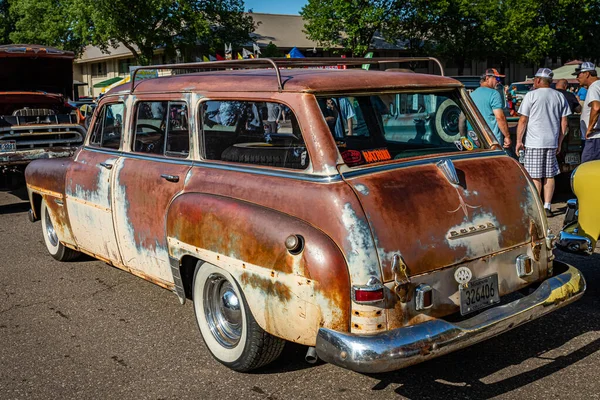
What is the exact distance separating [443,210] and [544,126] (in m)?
5.00

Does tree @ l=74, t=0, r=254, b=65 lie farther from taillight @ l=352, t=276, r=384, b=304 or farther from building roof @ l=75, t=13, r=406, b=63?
taillight @ l=352, t=276, r=384, b=304

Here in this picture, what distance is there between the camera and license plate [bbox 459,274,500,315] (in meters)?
3.67

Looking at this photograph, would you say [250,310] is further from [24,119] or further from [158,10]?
[158,10]

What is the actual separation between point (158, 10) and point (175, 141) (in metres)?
33.0

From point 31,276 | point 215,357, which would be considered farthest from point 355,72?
point 31,276

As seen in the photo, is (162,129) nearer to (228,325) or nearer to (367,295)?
(228,325)

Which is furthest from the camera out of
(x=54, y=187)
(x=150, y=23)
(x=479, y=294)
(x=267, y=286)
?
(x=150, y=23)

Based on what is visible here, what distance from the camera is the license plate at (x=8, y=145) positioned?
10039 mm

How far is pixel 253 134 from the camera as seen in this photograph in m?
4.25

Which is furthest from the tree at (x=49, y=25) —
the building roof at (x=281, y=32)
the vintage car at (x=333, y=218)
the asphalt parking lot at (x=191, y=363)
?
the vintage car at (x=333, y=218)

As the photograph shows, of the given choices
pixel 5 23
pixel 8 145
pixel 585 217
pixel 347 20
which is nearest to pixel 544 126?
pixel 585 217

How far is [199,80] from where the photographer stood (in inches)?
177

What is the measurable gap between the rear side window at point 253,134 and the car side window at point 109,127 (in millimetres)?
1233

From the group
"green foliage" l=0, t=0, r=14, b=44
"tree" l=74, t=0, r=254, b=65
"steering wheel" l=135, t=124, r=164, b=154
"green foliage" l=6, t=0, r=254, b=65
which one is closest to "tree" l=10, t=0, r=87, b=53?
"green foliage" l=6, t=0, r=254, b=65
